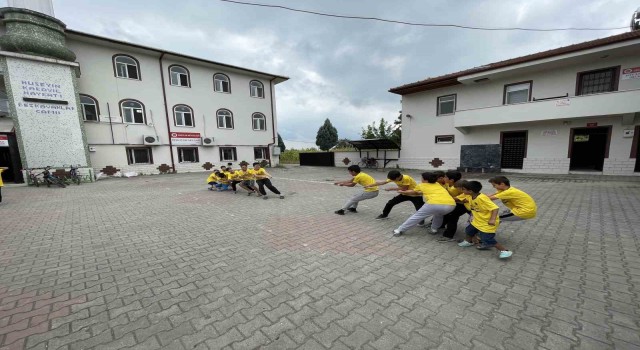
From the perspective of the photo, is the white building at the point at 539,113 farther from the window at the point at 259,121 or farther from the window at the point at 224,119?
the window at the point at 224,119

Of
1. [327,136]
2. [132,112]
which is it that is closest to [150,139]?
[132,112]

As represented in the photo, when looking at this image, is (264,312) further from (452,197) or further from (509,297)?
(452,197)

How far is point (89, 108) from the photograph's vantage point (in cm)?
1556

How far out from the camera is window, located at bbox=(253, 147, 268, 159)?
23.1 m

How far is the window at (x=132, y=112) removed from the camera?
16.7 m

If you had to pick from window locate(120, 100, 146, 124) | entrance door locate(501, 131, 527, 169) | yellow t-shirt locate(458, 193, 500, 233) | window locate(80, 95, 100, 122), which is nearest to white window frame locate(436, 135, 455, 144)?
entrance door locate(501, 131, 527, 169)

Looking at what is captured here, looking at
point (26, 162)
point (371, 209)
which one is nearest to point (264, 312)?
point (371, 209)

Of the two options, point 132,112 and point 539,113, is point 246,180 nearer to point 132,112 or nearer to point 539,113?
point 132,112

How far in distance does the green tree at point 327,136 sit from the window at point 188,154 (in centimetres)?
3822

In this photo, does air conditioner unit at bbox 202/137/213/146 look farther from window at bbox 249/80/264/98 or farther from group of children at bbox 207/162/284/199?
group of children at bbox 207/162/284/199

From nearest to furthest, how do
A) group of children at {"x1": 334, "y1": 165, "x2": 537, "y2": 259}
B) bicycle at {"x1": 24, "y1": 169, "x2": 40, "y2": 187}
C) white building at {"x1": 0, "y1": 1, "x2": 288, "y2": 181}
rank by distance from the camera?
group of children at {"x1": 334, "y1": 165, "x2": 537, "y2": 259}
bicycle at {"x1": 24, "y1": 169, "x2": 40, "y2": 187}
white building at {"x1": 0, "y1": 1, "x2": 288, "y2": 181}

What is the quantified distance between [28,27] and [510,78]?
25.6 meters

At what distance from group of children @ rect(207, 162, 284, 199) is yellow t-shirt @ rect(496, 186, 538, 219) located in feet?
19.8

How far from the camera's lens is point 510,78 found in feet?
47.9
